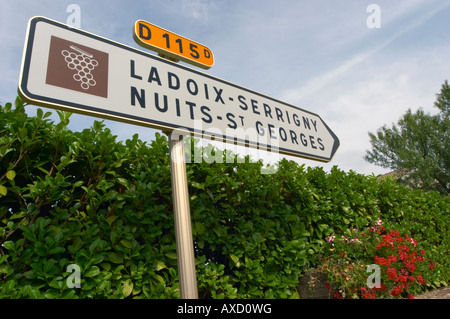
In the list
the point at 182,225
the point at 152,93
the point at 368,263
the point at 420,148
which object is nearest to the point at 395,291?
the point at 368,263

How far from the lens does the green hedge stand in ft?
6.30

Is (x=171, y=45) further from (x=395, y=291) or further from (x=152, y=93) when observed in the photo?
(x=395, y=291)

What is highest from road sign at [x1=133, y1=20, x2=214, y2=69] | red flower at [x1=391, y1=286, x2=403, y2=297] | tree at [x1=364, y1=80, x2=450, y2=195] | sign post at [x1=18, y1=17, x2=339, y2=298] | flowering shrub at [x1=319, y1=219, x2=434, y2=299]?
tree at [x1=364, y1=80, x2=450, y2=195]

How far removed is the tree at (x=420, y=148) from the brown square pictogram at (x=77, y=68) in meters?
22.0

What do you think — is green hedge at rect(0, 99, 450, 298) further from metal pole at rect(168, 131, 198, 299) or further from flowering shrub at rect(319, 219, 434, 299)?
metal pole at rect(168, 131, 198, 299)

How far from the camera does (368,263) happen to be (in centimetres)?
360

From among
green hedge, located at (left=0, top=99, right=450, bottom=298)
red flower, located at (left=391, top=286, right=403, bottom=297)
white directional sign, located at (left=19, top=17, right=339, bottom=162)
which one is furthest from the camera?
red flower, located at (left=391, top=286, right=403, bottom=297)

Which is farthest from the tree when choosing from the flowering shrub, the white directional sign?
the white directional sign

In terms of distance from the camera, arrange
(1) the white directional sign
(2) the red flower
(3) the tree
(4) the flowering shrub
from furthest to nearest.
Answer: (3) the tree
(2) the red flower
(4) the flowering shrub
(1) the white directional sign

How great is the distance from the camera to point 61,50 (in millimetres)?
1363

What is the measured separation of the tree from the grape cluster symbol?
22028mm

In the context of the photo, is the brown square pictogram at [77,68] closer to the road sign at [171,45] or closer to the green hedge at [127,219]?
the road sign at [171,45]

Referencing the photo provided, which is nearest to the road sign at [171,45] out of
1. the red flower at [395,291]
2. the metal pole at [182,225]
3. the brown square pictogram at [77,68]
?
the brown square pictogram at [77,68]
